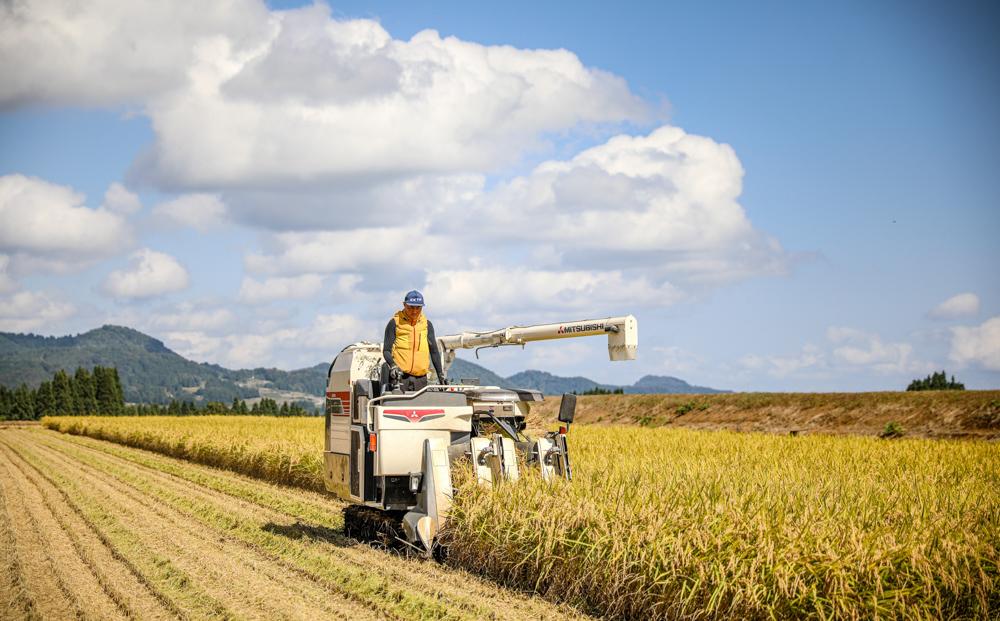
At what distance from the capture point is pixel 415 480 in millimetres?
Result: 11180

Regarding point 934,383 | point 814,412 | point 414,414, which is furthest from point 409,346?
point 934,383

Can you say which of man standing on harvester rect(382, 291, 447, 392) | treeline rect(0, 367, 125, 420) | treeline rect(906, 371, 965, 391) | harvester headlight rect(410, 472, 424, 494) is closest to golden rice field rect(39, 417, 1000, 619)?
harvester headlight rect(410, 472, 424, 494)

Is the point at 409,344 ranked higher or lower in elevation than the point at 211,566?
higher

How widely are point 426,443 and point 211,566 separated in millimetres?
Result: 2977

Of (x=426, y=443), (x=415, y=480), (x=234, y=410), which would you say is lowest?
(x=234, y=410)

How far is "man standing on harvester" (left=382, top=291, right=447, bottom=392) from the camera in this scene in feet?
39.9

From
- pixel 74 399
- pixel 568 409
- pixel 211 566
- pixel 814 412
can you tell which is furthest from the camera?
pixel 74 399

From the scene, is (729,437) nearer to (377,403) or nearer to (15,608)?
(377,403)

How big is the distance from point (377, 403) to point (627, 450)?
332 inches

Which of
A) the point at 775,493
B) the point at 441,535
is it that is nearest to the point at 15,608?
the point at 441,535

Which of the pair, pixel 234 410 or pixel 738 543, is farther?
pixel 234 410

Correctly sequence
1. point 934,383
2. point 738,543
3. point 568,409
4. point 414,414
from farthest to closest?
point 934,383 < point 568,409 < point 414,414 < point 738,543

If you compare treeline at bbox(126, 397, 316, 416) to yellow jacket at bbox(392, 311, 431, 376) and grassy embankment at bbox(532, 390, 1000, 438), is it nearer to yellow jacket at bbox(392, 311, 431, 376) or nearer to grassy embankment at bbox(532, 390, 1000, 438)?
grassy embankment at bbox(532, 390, 1000, 438)

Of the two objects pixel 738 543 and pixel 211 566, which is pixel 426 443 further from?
pixel 738 543
